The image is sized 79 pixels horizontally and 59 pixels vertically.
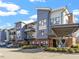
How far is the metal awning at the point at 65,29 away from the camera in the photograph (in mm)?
48394

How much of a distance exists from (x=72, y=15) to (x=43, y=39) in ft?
35.0

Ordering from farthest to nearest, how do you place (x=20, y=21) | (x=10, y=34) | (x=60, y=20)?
(x=10, y=34)
(x=20, y=21)
(x=60, y=20)

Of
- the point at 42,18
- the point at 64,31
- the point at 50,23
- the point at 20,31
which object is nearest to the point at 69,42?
the point at 64,31

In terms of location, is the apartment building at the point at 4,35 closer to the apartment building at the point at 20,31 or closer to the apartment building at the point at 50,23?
the apartment building at the point at 20,31

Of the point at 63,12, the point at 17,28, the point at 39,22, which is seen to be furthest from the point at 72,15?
the point at 17,28

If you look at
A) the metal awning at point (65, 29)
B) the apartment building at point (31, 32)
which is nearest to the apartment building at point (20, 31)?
the apartment building at point (31, 32)

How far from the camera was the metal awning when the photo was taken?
48.4m

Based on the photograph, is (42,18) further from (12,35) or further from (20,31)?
(12,35)

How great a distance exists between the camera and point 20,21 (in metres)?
94.2

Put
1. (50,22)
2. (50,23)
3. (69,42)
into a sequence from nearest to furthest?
(69,42) < (50,23) < (50,22)

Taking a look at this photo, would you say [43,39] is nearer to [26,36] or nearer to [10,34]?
[26,36]

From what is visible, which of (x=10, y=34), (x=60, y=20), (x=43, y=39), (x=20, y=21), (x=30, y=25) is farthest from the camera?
(x=10, y=34)

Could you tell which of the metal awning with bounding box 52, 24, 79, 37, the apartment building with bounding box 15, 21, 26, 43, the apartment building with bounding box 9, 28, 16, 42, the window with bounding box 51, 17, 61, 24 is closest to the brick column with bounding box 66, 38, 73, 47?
the metal awning with bounding box 52, 24, 79, 37

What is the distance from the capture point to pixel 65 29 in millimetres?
49812
